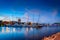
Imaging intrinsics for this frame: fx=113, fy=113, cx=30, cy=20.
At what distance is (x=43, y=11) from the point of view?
178cm

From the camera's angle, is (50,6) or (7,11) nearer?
(7,11)

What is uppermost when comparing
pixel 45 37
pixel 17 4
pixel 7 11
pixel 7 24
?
pixel 17 4

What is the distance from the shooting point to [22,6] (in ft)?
5.70

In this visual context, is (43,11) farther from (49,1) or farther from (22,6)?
(22,6)

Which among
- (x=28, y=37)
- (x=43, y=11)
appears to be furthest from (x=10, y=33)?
(x=43, y=11)

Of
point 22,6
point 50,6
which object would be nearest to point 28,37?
point 22,6

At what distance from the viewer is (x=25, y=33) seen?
1.75m

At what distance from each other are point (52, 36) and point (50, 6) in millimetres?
476

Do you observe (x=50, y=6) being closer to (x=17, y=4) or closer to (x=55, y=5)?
(x=55, y=5)

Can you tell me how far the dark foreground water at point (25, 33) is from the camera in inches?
65.9

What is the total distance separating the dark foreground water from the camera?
5.49ft

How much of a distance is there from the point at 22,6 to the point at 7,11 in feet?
0.79

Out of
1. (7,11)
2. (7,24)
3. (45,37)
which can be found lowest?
(45,37)

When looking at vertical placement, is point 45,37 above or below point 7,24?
below
